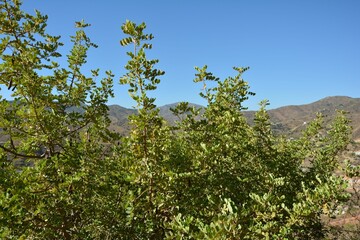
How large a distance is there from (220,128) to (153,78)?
1.62 m

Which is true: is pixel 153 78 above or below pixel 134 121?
above

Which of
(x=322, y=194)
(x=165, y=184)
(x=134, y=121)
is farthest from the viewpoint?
(x=165, y=184)

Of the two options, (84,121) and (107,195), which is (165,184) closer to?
(107,195)

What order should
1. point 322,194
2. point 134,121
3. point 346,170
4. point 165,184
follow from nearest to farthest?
point 322,194 < point 134,121 < point 165,184 < point 346,170

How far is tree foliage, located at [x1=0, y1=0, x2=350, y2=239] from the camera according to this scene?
4.13 metres

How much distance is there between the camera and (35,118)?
230 inches

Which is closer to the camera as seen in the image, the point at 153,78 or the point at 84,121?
the point at 153,78

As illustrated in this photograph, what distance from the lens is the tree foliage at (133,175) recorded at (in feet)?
13.6

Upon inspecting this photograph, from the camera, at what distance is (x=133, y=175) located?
4875mm

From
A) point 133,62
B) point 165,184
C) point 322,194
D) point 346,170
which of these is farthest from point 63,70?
point 346,170

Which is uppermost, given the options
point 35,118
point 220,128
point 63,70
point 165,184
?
point 63,70

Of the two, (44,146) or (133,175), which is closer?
(133,175)

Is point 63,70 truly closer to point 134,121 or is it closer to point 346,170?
point 134,121

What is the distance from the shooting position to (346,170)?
22.3ft
